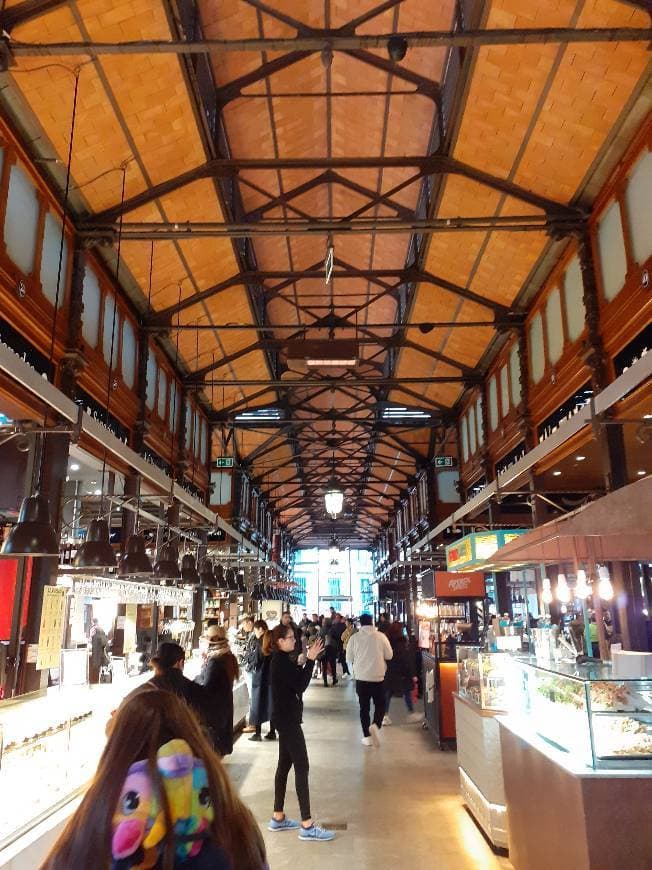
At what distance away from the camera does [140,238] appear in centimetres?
776

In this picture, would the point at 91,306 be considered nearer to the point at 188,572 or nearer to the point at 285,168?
the point at 285,168

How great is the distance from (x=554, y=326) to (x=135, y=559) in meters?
6.27

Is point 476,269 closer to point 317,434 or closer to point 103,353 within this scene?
point 103,353

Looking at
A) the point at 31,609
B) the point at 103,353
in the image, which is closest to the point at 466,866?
the point at 31,609

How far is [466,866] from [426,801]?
1.54 meters

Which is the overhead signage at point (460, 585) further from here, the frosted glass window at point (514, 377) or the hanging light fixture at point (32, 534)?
the hanging light fixture at point (32, 534)

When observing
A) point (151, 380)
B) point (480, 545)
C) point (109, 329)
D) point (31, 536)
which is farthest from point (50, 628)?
point (480, 545)

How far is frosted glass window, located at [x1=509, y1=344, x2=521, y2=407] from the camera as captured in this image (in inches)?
422

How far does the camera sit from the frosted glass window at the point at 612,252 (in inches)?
280

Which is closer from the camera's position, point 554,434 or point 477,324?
point 554,434

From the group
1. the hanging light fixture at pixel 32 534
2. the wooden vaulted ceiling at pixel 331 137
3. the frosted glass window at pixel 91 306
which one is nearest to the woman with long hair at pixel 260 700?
the frosted glass window at pixel 91 306

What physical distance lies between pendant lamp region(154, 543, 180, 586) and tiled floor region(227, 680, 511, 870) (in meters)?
2.17

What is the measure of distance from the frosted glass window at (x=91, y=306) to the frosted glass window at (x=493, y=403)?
22.9 feet

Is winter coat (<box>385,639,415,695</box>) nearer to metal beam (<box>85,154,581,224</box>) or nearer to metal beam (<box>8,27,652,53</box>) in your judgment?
metal beam (<box>85,154,581,224</box>)
